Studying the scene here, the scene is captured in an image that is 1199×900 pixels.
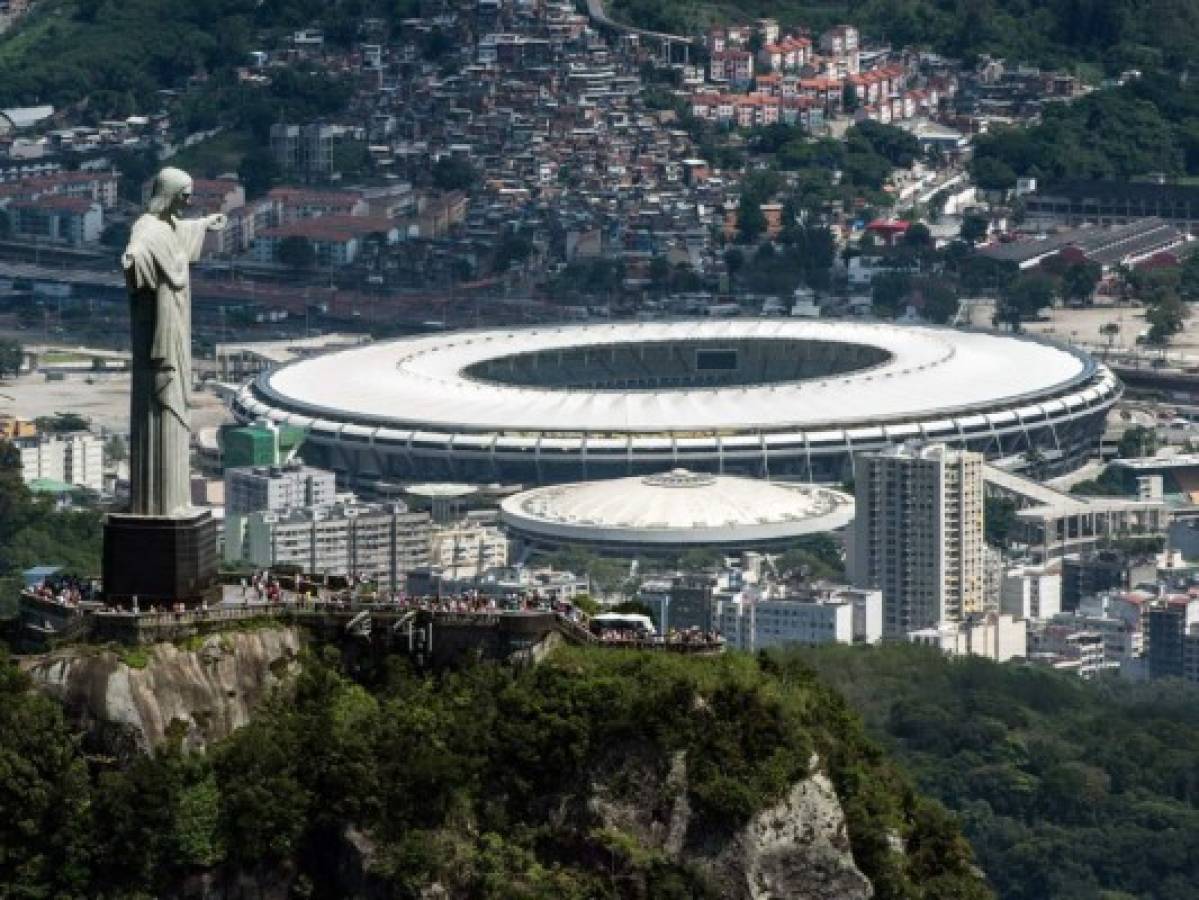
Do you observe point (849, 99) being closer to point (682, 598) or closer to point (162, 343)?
point (682, 598)

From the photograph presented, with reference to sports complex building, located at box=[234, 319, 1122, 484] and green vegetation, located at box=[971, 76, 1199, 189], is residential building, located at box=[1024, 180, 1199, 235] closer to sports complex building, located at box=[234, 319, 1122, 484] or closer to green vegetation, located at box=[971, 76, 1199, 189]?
green vegetation, located at box=[971, 76, 1199, 189]

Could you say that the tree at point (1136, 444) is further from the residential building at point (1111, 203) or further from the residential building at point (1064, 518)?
the residential building at point (1111, 203)

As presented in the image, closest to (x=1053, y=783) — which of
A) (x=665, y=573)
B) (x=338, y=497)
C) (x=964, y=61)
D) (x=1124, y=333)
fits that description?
(x=665, y=573)

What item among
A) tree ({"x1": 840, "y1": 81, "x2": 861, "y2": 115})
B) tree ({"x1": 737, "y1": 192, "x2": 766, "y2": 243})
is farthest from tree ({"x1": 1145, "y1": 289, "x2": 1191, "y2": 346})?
tree ({"x1": 840, "y1": 81, "x2": 861, "y2": 115})

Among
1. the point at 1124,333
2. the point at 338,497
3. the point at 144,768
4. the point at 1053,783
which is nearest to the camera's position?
the point at 144,768

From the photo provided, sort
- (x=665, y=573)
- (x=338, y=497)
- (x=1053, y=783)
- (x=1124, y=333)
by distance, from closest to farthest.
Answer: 1. (x=1053, y=783)
2. (x=665, y=573)
3. (x=338, y=497)
4. (x=1124, y=333)

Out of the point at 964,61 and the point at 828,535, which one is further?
the point at 964,61

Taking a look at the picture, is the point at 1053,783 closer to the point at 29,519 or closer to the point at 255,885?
the point at 29,519

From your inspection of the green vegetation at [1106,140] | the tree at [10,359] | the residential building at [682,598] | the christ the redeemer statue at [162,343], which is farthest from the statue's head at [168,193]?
the green vegetation at [1106,140]
